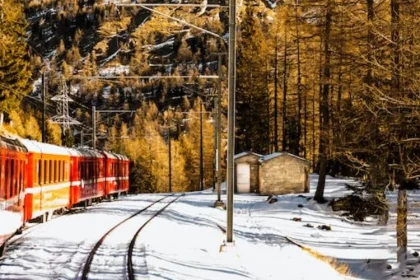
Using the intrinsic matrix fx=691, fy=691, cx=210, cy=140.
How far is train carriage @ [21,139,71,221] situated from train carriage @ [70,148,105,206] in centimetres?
133

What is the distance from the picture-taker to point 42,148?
22.0 metres

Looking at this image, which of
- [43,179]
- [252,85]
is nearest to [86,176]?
[43,179]

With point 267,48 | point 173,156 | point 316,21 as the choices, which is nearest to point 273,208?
point 316,21

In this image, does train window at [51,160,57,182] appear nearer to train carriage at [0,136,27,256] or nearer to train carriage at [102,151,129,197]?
train carriage at [0,136,27,256]

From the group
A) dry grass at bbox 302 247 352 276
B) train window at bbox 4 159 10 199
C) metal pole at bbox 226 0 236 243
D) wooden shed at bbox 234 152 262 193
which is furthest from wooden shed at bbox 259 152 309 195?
train window at bbox 4 159 10 199

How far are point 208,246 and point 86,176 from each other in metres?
14.3

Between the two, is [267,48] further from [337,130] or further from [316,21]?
[337,130]

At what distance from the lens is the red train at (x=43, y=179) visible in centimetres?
1412

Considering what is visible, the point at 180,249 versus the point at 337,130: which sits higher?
the point at 337,130

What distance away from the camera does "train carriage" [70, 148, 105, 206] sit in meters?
28.1

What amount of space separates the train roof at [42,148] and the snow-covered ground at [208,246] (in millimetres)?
2339

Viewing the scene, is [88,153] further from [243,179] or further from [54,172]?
[243,179]

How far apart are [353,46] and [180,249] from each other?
8735mm

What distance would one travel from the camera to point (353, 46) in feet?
69.5
